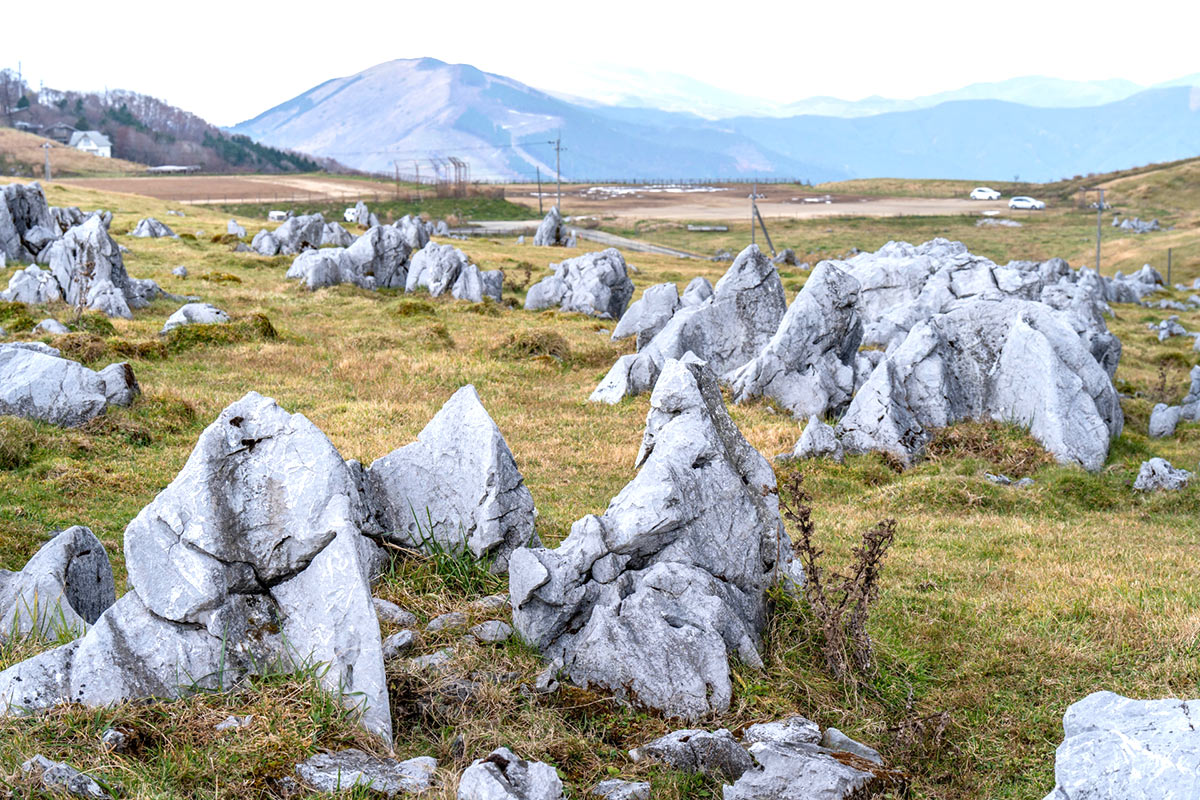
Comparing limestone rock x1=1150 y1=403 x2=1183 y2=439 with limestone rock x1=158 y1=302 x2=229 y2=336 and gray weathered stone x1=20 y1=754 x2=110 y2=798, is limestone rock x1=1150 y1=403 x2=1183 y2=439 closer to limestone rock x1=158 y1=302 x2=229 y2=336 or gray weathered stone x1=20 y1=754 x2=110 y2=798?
gray weathered stone x1=20 y1=754 x2=110 y2=798

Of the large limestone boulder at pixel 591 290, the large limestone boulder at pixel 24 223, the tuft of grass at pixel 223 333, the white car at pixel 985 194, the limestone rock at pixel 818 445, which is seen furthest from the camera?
the white car at pixel 985 194

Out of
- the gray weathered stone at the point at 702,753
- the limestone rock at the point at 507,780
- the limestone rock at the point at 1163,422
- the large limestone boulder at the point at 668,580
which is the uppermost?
the large limestone boulder at the point at 668,580

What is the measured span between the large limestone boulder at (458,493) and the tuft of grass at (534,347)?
1788cm

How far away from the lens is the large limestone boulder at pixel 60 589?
28.8ft

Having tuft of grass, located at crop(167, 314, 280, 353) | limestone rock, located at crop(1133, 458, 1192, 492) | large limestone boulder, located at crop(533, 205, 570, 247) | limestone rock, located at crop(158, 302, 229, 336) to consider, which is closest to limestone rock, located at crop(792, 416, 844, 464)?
limestone rock, located at crop(1133, 458, 1192, 492)

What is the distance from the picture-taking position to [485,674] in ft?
26.9

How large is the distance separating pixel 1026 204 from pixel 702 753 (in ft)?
432

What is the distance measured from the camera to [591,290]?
131ft

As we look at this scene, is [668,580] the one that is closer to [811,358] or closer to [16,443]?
[16,443]

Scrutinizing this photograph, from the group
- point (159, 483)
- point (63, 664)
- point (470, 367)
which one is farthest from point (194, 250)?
point (63, 664)

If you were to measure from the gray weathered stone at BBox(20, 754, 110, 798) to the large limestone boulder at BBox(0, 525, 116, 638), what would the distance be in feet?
7.74

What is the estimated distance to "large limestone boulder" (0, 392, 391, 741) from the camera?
296 inches

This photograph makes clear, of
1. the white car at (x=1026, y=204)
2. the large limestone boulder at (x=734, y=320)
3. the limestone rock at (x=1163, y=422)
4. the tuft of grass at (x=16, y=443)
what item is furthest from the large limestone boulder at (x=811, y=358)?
the white car at (x=1026, y=204)

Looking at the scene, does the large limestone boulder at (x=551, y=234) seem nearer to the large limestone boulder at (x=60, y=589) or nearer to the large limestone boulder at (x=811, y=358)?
Result: the large limestone boulder at (x=811, y=358)
